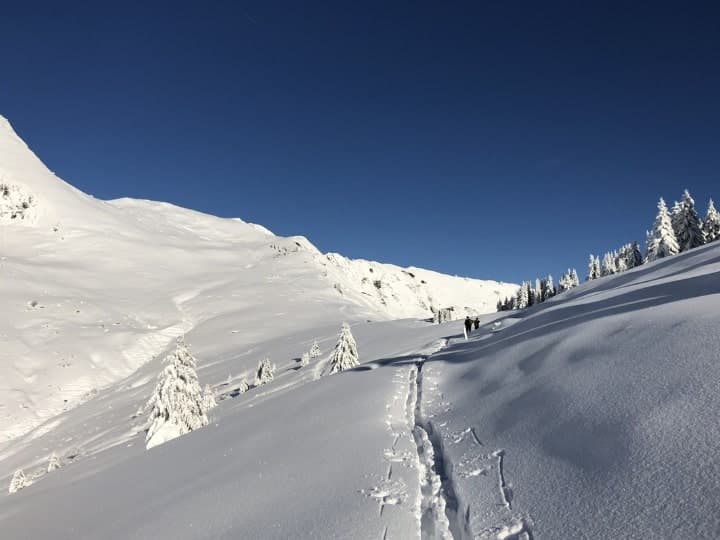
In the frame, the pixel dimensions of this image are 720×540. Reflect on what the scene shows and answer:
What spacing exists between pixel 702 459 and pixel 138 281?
122 meters

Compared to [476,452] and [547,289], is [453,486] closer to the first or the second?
[476,452]

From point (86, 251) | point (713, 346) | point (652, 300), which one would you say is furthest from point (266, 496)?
point (86, 251)

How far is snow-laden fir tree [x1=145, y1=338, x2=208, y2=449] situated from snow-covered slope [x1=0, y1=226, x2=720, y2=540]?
12084 mm

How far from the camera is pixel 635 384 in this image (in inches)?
270

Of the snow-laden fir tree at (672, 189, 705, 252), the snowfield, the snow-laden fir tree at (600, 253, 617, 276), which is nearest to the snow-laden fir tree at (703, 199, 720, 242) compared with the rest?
the snow-laden fir tree at (672, 189, 705, 252)

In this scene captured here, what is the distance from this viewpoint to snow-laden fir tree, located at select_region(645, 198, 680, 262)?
191ft

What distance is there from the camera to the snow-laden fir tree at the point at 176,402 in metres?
27.1

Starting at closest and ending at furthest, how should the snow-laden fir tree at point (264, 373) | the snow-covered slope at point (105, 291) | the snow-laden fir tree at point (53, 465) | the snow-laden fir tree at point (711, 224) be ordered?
the snow-laden fir tree at point (53, 465), the snow-laden fir tree at point (264, 373), the snow-covered slope at point (105, 291), the snow-laden fir tree at point (711, 224)

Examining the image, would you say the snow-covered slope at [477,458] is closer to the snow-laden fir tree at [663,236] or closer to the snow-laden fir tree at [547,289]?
the snow-laden fir tree at [663,236]

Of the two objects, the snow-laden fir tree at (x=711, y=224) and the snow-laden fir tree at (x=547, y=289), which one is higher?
the snow-laden fir tree at (x=711, y=224)

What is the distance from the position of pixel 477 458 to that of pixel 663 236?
6523cm

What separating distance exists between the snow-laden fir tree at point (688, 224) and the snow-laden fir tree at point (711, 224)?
8049mm

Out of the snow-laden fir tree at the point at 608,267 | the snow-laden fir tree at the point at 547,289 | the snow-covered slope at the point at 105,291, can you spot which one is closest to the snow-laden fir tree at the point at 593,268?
the snow-laden fir tree at the point at 608,267

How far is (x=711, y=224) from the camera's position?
6456 centimetres
